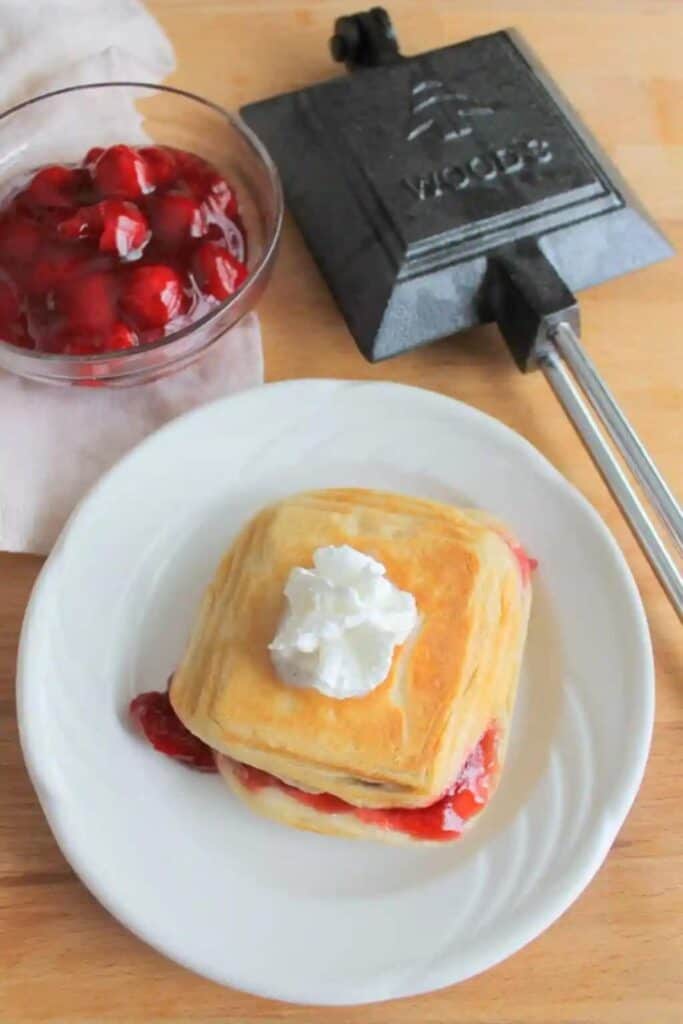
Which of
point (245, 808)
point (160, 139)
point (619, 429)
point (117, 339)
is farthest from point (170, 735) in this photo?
point (160, 139)

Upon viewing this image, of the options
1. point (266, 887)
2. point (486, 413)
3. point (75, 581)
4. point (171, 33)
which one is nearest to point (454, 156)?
point (486, 413)

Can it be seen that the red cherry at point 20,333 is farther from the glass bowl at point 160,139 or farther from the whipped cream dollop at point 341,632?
the whipped cream dollop at point 341,632

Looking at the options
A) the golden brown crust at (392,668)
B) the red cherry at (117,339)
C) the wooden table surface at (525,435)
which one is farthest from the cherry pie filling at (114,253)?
the golden brown crust at (392,668)

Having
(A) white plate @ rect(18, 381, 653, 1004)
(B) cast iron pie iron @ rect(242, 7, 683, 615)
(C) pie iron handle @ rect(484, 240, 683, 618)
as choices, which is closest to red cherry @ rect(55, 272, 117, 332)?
(A) white plate @ rect(18, 381, 653, 1004)

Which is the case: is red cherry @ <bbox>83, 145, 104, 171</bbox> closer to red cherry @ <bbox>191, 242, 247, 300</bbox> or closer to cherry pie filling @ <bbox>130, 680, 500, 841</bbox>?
red cherry @ <bbox>191, 242, 247, 300</bbox>

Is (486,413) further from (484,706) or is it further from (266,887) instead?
(266,887)

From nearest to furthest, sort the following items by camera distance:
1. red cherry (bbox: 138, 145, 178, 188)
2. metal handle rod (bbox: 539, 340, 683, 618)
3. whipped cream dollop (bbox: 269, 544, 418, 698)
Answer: whipped cream dollop (bbox: 269, 544, 418, 698)
metal handle rod (bbox: 539, 340, 683, 618)
red cherry (bbox: 138, 145, 178, 188)

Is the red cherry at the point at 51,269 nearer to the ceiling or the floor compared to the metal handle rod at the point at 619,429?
nearer to the ceiling
